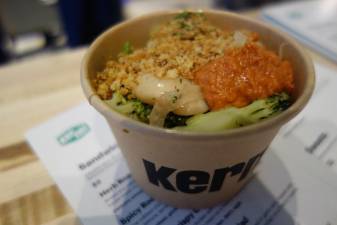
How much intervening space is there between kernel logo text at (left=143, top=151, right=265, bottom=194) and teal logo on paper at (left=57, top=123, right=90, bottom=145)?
0.23 meters

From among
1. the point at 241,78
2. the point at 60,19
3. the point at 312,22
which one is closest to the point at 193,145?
the point at 241,78

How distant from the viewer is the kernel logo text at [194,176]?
52 centimetres

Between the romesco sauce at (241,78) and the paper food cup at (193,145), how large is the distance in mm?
46

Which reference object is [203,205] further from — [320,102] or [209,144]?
[320,102]

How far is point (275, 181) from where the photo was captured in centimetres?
63

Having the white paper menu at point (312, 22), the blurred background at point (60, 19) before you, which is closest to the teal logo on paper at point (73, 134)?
the white paper menu at point (312, 22)

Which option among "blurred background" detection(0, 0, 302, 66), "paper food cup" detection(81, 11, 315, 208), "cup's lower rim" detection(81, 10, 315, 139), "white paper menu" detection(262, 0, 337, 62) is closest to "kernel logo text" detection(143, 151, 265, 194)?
A: "paper food cup" detection(81, 11, 315, 208)

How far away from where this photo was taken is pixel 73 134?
726 millimetres

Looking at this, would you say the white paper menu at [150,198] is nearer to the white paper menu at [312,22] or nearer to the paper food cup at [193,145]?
the paper food cup at [193,145]

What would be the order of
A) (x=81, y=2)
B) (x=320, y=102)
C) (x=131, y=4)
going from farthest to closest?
1. (x=131, y=4)
2. (x=81, y=2)
3. (x=320, y=102)

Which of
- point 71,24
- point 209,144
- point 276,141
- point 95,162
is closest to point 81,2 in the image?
point 71,24

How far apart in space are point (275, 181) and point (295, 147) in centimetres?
10

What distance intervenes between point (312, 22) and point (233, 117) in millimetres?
801

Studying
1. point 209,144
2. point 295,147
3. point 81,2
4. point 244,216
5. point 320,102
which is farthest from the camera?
A: point 81,2
